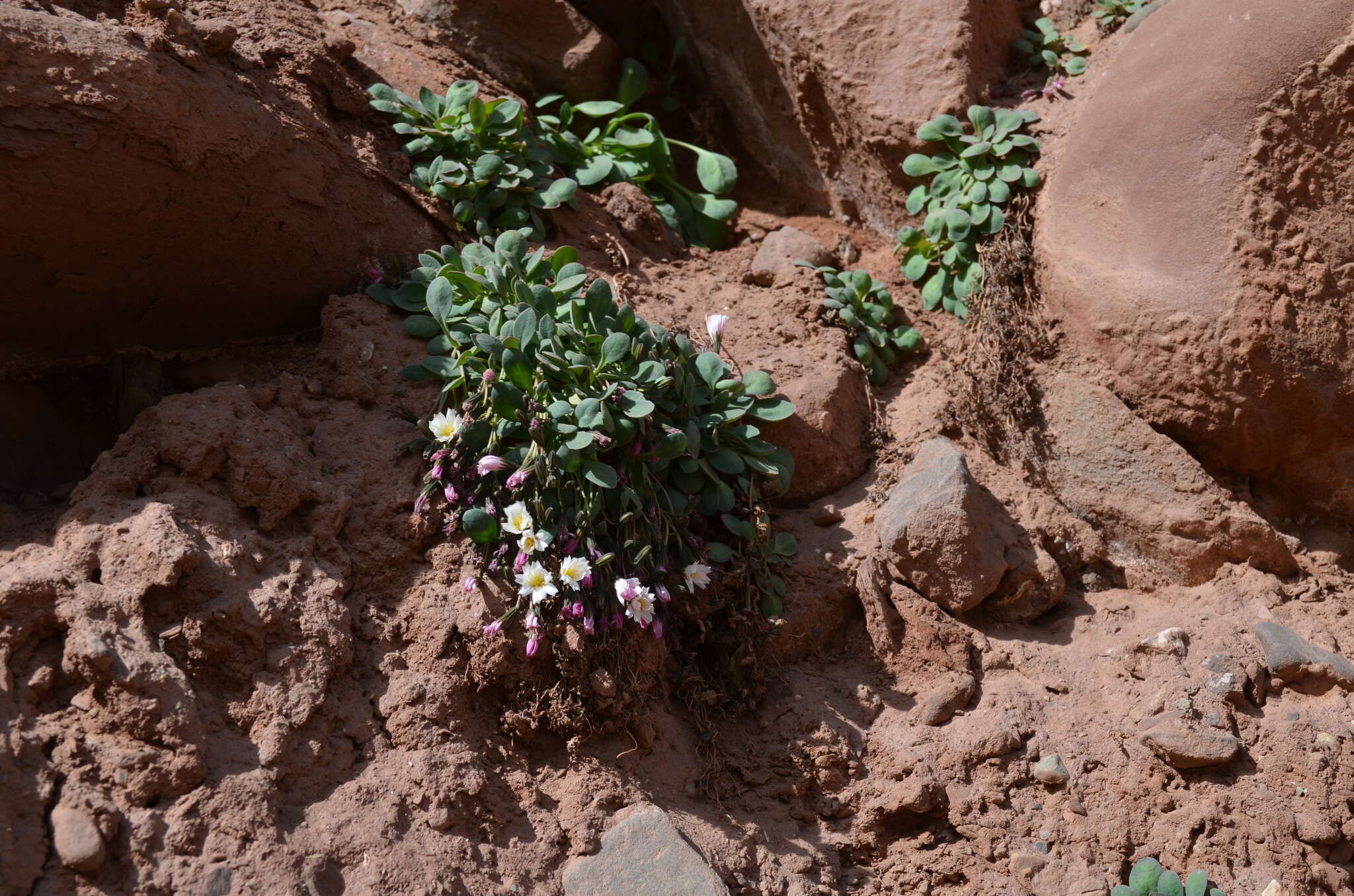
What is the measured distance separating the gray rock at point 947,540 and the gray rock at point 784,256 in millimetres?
983

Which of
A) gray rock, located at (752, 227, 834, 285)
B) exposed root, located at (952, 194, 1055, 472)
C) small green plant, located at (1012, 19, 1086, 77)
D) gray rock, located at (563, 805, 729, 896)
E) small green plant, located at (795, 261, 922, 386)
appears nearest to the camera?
gray rock, located at (563, 805, 729, 896)

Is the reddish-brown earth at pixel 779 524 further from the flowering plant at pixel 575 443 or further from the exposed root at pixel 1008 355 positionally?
the flowering plant at pixel 575 443

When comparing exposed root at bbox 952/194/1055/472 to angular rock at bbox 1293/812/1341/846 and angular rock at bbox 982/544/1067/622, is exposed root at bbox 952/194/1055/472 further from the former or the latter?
angular rock at bbox 1293/812/1341/846

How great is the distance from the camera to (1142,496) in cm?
335

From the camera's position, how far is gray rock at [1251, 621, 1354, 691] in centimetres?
295

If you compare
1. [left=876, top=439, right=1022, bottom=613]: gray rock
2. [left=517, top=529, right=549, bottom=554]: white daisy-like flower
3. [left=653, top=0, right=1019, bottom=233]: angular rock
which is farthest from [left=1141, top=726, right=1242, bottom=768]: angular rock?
[left=653, top=0, right=1019, bottom=233]: angular rock

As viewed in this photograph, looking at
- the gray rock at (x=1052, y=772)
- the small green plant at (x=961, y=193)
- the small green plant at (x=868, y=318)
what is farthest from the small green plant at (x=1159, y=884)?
the small green plant at (x=961, y=193)

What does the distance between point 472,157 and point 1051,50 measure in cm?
220

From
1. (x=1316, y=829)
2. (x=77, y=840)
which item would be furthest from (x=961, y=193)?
(x=77, y=840)

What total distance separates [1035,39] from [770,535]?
7.56 feet

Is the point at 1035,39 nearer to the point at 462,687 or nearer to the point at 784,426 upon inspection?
the point at 784,426

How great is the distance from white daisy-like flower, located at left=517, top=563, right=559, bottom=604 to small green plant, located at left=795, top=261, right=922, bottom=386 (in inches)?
59.0

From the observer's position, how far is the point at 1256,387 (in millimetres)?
3203

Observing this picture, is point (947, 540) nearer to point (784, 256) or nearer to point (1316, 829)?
point (1316, 829)
